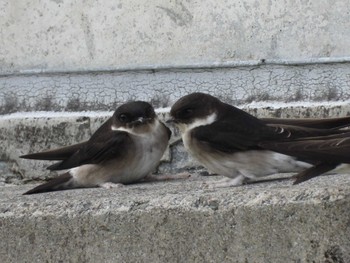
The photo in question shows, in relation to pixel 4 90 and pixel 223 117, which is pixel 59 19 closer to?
pixel 4 90

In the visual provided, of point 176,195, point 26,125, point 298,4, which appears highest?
point 298,4

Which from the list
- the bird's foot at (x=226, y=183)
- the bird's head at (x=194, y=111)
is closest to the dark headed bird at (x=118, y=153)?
the bird's head at (x=194, y=111)

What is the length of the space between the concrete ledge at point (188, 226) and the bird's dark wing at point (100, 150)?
3.37 ft

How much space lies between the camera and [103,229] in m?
3.21

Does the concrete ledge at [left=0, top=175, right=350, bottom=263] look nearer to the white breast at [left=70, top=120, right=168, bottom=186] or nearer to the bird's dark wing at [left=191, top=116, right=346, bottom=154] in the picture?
the bird's dark wing at [left=191, top=116, right=346, bottom=154]

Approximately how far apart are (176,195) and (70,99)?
1884 millimetres

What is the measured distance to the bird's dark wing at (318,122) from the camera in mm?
3960

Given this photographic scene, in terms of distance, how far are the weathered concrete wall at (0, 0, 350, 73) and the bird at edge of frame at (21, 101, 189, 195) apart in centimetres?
45

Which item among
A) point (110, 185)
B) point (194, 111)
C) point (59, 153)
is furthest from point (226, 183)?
point (59, 153)

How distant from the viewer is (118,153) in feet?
14.9

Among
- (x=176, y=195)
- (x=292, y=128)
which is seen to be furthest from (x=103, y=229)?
(x=292, y=128)

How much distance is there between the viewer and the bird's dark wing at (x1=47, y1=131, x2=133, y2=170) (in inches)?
176

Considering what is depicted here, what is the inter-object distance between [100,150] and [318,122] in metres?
0.94

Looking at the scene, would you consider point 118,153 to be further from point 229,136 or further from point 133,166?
point 229,136
